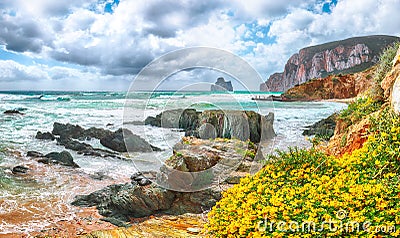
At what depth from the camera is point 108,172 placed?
10.1 meters

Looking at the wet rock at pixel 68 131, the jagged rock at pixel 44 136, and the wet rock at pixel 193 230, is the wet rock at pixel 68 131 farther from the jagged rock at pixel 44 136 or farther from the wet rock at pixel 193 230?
the wet rock at pixel 193 230

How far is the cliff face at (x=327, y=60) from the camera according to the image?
6397 cm

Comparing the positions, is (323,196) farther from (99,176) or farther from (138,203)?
(99,176)

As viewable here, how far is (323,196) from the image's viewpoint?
2965mm

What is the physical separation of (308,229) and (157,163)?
6.86 metres

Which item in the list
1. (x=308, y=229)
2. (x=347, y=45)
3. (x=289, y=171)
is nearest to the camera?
(x=308, y=229)

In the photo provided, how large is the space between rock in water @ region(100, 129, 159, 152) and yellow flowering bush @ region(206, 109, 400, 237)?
6467mm

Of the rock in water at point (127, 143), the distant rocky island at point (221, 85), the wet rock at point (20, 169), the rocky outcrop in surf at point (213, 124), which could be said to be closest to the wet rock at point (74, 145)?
the rock in water at point (127, 143)

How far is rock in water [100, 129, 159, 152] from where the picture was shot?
10289 millimetres

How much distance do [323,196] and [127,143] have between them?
9.39 metres

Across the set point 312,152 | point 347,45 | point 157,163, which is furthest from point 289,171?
point 347,45

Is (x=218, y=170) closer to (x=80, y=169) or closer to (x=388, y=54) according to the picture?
(x=388, y=54)

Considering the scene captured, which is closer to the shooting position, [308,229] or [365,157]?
[308,229]

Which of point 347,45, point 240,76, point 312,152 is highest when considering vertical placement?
point 347,45
